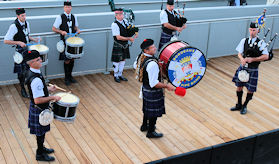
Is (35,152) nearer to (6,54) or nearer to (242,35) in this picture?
(6,54)

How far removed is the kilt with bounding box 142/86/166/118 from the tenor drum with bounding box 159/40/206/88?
0.25 metres

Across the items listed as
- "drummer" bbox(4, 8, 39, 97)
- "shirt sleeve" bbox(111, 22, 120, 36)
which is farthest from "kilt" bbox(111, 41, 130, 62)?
"drummer" bbox(4, 8, 39, 97)

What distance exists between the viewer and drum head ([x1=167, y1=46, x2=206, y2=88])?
493 cm

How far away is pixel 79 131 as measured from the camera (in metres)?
5.41

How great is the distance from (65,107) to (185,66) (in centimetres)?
173

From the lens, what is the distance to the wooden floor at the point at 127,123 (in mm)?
4934

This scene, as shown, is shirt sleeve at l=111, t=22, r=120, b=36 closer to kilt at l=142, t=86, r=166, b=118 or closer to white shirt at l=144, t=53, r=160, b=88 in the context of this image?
kilt at l=142, t=86, r=166, b=118

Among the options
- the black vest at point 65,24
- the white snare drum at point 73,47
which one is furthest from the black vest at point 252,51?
the black vest at point 65,24

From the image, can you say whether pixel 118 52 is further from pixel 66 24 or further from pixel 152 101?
pixel 152 101

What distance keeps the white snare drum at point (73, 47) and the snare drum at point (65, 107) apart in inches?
80.8

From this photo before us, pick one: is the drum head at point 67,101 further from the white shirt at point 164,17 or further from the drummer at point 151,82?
the white shirt at point 164,17

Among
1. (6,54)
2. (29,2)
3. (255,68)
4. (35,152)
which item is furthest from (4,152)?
(29,2)

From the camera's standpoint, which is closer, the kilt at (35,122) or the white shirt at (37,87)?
the white shirt at (37,87)

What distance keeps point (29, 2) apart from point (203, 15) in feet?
13.8
